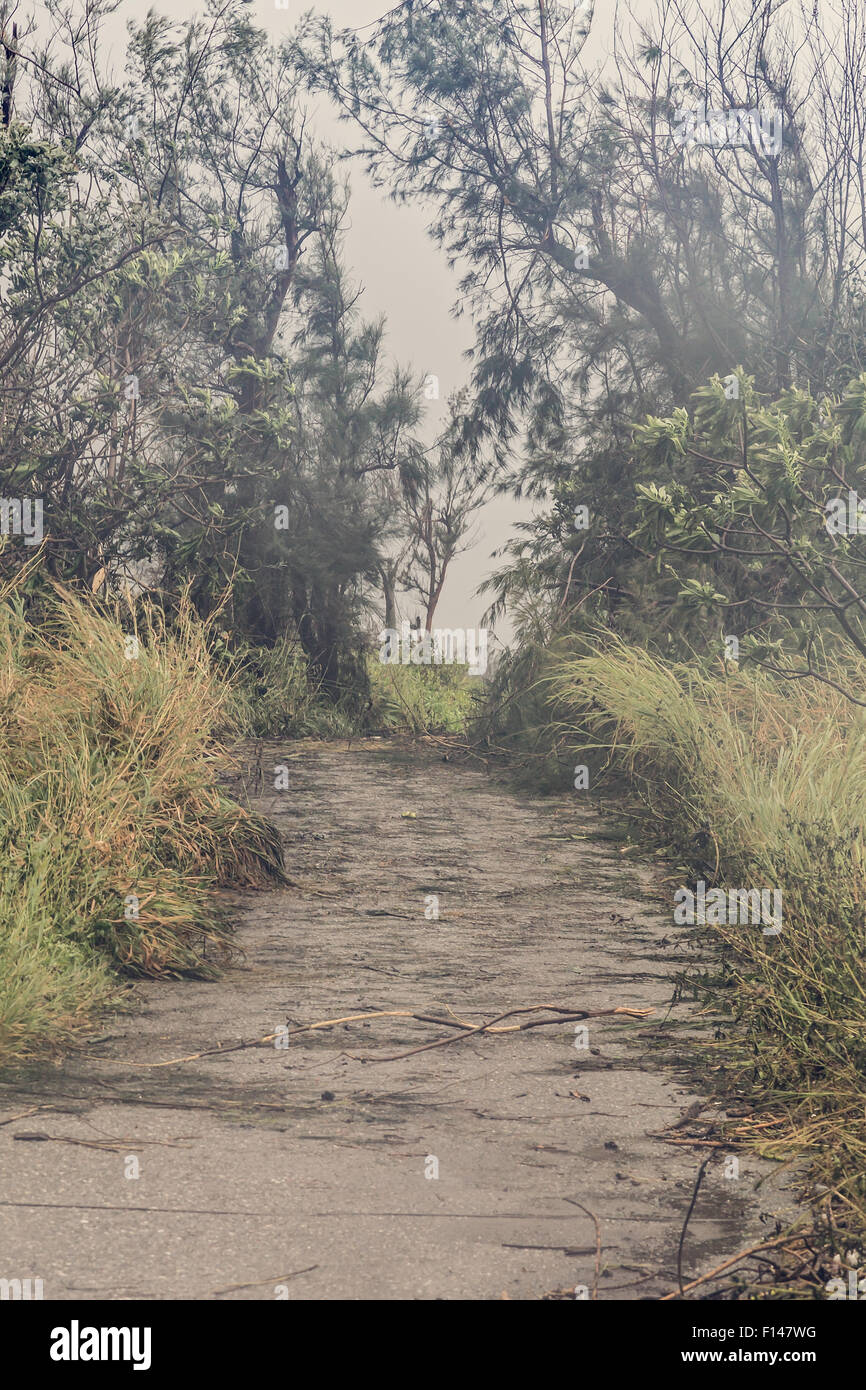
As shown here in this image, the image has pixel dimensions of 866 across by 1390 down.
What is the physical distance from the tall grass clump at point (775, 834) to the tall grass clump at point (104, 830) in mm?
2368

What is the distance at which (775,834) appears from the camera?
21.3ft

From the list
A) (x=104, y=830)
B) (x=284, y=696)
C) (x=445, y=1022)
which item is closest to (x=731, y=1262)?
(x=445, y=1022)

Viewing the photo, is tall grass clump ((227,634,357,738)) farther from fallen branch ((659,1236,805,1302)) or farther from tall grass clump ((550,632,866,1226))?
fallen branch ((659,1236,805,1302))

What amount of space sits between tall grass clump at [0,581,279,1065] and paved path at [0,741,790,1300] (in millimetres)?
226

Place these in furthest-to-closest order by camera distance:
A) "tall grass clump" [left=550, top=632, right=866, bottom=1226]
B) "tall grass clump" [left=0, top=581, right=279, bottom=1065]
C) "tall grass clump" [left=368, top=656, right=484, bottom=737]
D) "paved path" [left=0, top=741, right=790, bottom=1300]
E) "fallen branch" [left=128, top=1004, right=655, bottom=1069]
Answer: "tall grass clump" [left=368, top=656, right=484, bottom=737], "tall grass clump" [left=0, top=581, right=279, bottom=1065], "fallen branch" [left=128, top=1004, right=655, bottom=1069], "tall grass clump" [left=550, top=632, right=866, bottom=1226], "paved path" [left=0, top=741, right=790, bottom=1300]

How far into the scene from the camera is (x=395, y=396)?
19453mm

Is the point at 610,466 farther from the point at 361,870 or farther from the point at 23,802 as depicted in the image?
the point at 23,802

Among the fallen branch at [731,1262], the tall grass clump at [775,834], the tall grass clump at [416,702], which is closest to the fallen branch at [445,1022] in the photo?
the tall grass clump at [775,834]

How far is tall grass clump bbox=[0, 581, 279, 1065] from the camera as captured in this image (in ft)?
16.6

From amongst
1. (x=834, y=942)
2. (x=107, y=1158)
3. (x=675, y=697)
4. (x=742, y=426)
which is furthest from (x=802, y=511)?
(x=107, y=1158)

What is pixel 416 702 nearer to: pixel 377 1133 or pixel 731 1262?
pixel 377 1133

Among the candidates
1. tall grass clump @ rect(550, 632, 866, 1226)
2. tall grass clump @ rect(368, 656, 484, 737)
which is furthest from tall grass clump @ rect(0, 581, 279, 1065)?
tall grass clump @ rect(368, 656, 484, 737)

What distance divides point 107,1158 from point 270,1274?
87 centimetres

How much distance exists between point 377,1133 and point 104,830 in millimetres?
2582
